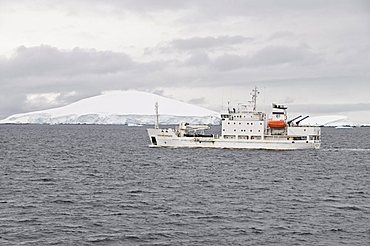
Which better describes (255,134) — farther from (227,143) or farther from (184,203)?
(184,203)

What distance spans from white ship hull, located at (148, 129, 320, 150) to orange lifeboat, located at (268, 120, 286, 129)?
6.51 feet

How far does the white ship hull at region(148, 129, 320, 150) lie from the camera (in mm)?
73812

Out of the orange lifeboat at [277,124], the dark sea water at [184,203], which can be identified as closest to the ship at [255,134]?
the orange lifeboat at [277,124]

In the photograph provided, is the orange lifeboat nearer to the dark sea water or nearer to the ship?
the ship

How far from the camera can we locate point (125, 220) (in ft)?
90.2

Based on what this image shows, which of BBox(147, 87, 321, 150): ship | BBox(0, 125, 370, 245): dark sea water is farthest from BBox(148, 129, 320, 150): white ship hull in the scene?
BBox(0, 125, 370, 245): dark sea water

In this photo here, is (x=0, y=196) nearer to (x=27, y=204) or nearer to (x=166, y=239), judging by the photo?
(x=27, y=204)

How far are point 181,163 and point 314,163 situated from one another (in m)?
14.4

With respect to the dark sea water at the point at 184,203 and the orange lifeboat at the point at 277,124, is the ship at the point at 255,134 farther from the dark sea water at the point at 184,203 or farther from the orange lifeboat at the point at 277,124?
the dark sea water at the point at 184,203

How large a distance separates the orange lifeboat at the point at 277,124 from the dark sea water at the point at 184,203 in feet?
56.5

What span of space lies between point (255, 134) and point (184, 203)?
141 ft

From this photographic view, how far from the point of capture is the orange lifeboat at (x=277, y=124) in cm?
7475

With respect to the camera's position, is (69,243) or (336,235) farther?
(336,235)

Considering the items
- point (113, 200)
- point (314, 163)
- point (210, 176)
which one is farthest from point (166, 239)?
point (314, 163)
